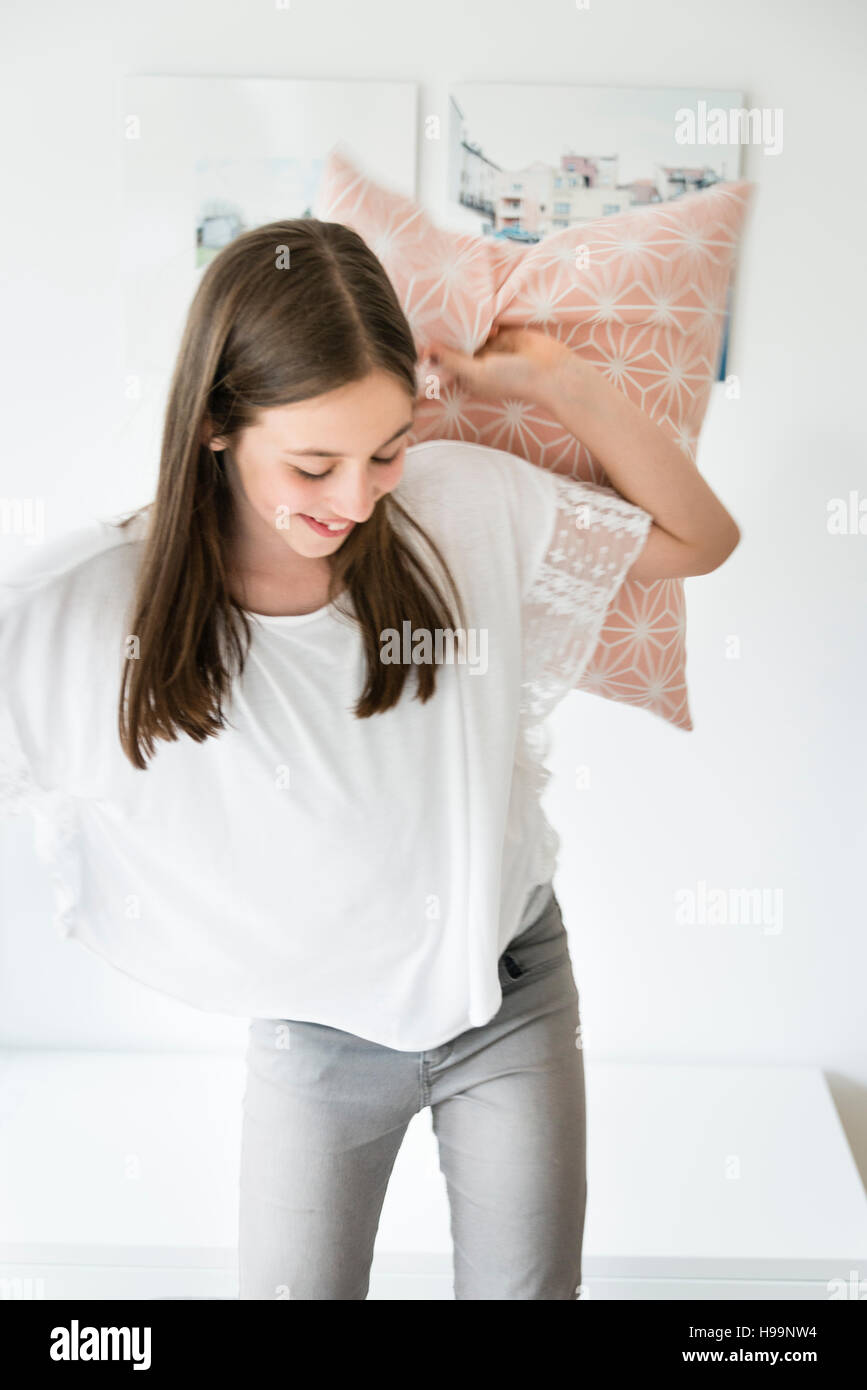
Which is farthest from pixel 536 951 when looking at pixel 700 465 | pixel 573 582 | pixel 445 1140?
pixel 700 465

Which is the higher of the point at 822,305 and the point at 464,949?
the point at 822,305

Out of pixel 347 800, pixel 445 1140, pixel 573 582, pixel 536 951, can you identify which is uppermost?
pixel 573 582

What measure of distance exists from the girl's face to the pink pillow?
149 millimetres

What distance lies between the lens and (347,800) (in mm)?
906

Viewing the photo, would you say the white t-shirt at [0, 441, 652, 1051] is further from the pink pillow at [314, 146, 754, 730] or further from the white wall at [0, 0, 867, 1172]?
the white wall at [0, 0, 867, 1172]

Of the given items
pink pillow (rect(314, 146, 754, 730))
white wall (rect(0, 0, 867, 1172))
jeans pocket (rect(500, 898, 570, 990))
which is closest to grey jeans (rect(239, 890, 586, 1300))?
jeans pocket (rect(500, 898, 570, 990))

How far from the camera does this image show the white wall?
1396 mm

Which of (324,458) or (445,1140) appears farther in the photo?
(445,1140)

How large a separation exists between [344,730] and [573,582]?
0.69ft

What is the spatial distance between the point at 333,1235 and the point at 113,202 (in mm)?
1162

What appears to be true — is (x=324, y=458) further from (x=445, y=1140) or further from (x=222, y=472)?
(x=445, y=1140)

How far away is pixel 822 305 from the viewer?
4.83ft
